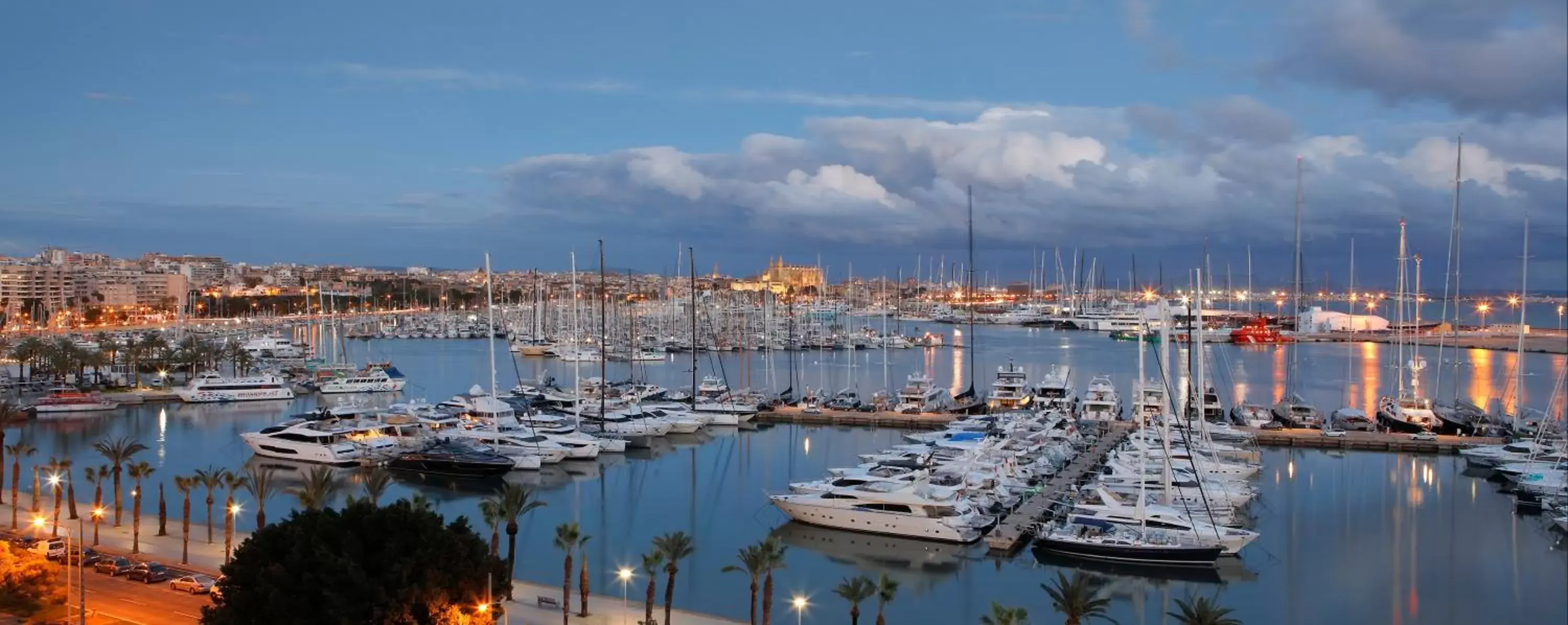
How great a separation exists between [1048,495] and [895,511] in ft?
16.2

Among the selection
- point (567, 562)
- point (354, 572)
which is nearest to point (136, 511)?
point (567, 562)

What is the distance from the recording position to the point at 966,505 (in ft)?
77.0

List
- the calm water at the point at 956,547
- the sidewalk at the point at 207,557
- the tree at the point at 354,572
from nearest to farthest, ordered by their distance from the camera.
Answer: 1. the tree at the point at 354,572
2. the sidewalk at the point at 207,557
3. the calm water at the point at 956,547

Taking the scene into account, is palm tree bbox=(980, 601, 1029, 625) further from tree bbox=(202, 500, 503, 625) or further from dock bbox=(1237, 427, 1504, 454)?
dock bbox=(1237, 427, 1504, 454)

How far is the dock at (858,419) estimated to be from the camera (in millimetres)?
40531

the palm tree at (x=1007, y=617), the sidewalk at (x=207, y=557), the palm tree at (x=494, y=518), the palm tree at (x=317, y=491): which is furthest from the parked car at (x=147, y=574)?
the palm tree at (x=1007, y=617)

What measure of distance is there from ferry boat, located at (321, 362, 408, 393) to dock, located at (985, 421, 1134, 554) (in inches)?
1339

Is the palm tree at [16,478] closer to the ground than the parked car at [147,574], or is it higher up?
higher up

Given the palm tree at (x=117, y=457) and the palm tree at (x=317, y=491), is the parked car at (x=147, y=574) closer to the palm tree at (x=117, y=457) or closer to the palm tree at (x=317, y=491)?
the palm tree at (x=317, y=491)

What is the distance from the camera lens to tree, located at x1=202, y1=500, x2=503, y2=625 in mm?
12578

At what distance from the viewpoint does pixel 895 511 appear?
2308 cm

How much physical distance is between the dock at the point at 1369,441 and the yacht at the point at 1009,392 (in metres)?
9.34

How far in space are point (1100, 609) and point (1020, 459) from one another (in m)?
10.9

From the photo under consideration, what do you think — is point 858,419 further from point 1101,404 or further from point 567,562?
point 567,562
